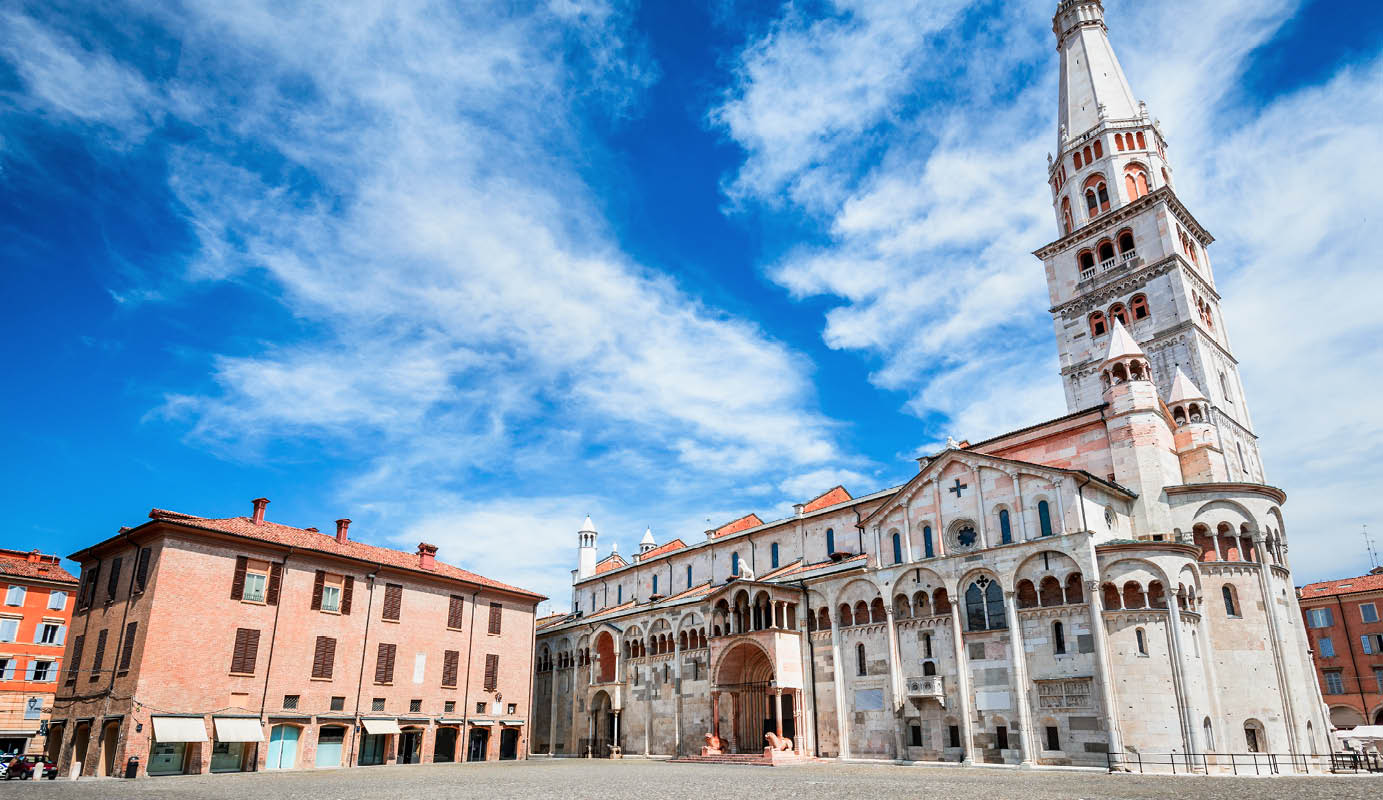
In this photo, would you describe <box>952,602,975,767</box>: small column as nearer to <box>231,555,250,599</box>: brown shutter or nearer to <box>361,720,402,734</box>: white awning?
<box>361,720,402,734</box>: white awning

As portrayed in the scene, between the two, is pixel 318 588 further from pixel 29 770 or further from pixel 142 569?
pixel 29 770

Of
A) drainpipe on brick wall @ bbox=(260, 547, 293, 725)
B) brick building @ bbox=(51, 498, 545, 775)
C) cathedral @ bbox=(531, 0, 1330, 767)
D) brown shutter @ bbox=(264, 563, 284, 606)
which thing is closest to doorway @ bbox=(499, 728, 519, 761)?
brick building @ bbox=(51, 498, 545, 775)

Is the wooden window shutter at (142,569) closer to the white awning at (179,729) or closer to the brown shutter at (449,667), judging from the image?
the white awning at (179,729)

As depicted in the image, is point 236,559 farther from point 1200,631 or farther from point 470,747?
point 1200,631

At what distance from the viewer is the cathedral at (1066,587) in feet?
98.4

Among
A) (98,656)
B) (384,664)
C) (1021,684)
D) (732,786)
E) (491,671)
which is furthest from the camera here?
(491,671)

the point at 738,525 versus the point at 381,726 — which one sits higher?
the point at 738,525

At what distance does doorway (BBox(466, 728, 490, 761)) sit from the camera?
4162cm

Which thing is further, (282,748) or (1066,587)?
(282,748)

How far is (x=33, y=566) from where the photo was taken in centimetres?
4662

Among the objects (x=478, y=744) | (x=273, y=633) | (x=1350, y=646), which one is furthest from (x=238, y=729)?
(x=1350, y=646)

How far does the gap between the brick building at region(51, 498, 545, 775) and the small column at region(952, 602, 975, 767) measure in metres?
24.0

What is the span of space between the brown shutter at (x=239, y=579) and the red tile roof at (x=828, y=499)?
29.2 metres

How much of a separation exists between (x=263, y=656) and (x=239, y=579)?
11.0 ft
